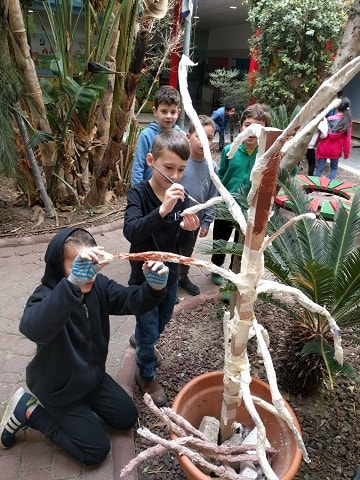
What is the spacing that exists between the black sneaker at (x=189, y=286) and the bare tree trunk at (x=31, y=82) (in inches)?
89.6

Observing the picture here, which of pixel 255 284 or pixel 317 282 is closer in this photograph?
pixel 255 284

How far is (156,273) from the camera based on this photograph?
1.57 meters

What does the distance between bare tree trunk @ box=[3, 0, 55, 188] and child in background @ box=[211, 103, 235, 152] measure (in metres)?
4.63

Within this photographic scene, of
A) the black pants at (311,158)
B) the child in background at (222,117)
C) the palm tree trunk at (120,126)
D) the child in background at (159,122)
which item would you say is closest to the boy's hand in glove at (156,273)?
the child in background at (159,122)

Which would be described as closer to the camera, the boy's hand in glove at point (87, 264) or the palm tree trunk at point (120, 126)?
the boy's hand in glove at point (87, 264)

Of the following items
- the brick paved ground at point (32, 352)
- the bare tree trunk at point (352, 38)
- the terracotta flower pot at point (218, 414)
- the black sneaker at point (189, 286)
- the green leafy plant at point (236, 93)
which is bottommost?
the brick paved ground at point (32, 352)

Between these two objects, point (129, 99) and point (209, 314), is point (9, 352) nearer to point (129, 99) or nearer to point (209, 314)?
point (209, 314)

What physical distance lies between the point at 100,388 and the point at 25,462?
18.2 inches

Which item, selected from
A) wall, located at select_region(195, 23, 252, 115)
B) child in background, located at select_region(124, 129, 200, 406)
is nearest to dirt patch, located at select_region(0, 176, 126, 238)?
child in background, located at select_region(124, 129, 200, 406)

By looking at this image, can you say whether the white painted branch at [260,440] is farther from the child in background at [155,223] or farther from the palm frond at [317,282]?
the child in background at [155,223]

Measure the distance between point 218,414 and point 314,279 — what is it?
0.82 metres

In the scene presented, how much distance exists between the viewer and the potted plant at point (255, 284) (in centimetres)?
101

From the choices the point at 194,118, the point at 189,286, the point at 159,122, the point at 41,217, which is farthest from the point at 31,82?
the point at 194,118

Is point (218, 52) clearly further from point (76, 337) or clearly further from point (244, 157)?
point (76, 337)
